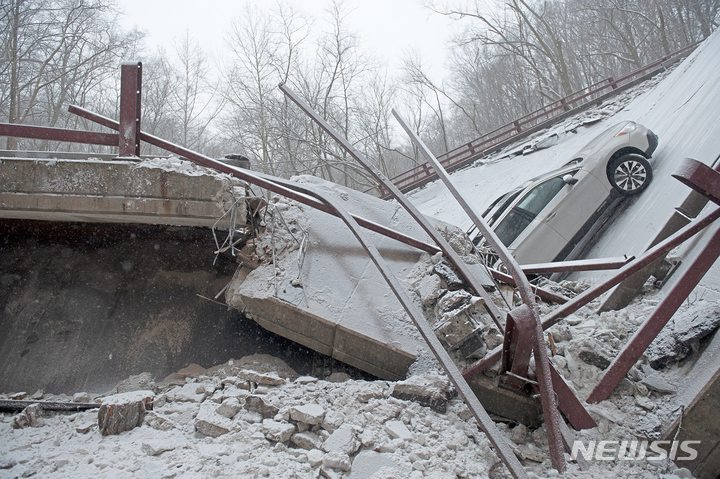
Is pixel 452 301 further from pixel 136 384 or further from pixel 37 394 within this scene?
pixel 37 394

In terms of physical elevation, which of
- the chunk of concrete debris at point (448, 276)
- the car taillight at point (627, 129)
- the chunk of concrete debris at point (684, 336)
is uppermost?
the car taillight at point (627, 129)

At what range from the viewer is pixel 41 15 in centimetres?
1481

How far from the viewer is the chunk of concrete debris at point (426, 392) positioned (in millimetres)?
2664

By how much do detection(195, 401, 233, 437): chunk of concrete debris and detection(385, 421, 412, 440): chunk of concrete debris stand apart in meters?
0.90

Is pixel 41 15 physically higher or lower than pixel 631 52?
lower

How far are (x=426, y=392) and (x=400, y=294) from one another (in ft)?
2.17

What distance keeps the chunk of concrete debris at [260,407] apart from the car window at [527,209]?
5.36 meters

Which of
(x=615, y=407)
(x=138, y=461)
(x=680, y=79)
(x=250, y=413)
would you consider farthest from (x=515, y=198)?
(x=680, y=79)

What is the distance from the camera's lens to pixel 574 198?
6.64 metres

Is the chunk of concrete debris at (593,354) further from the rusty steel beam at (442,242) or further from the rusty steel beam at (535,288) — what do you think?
the rusty steel beam at (535,288)

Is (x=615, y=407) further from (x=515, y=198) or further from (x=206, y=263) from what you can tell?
(x=515, y=198)

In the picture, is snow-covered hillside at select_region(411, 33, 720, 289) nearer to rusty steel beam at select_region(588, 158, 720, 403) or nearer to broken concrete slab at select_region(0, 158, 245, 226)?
rusty steel beam at select_region(588, 158, 720, 403)

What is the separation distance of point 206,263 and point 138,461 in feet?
7.64

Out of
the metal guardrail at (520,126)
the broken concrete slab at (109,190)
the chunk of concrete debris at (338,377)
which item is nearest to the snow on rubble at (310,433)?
the chunk of concrete debris at (338,377)
